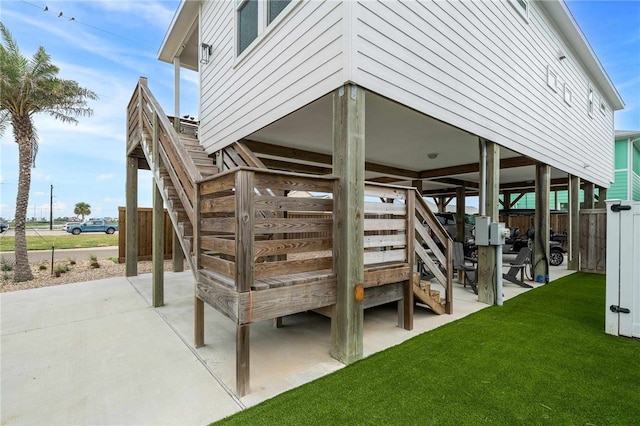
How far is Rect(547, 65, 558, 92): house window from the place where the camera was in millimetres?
6707

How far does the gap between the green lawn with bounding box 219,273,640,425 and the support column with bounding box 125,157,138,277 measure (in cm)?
602

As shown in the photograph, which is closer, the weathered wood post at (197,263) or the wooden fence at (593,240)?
the weathered wood post at (197,263)

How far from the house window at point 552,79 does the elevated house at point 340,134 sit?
0.08 metres

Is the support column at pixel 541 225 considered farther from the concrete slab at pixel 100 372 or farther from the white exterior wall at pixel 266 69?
the concrete slab at pixel 100 372

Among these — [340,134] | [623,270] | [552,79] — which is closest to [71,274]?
[340,134]

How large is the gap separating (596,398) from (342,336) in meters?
1.98

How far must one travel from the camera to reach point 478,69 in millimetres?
4688

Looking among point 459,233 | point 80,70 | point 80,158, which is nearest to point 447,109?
point 459,233

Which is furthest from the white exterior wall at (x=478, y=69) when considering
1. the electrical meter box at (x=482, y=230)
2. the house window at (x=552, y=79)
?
the electrical meter box at (x=482, y=230)

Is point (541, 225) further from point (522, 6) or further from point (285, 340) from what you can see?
point (285, 340)

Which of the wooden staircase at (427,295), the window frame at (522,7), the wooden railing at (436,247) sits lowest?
the wooden staircase at (427,295)

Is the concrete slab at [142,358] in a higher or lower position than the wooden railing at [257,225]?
lower

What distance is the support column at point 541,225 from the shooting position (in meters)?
6.71

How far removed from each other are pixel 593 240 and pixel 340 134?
890cm
